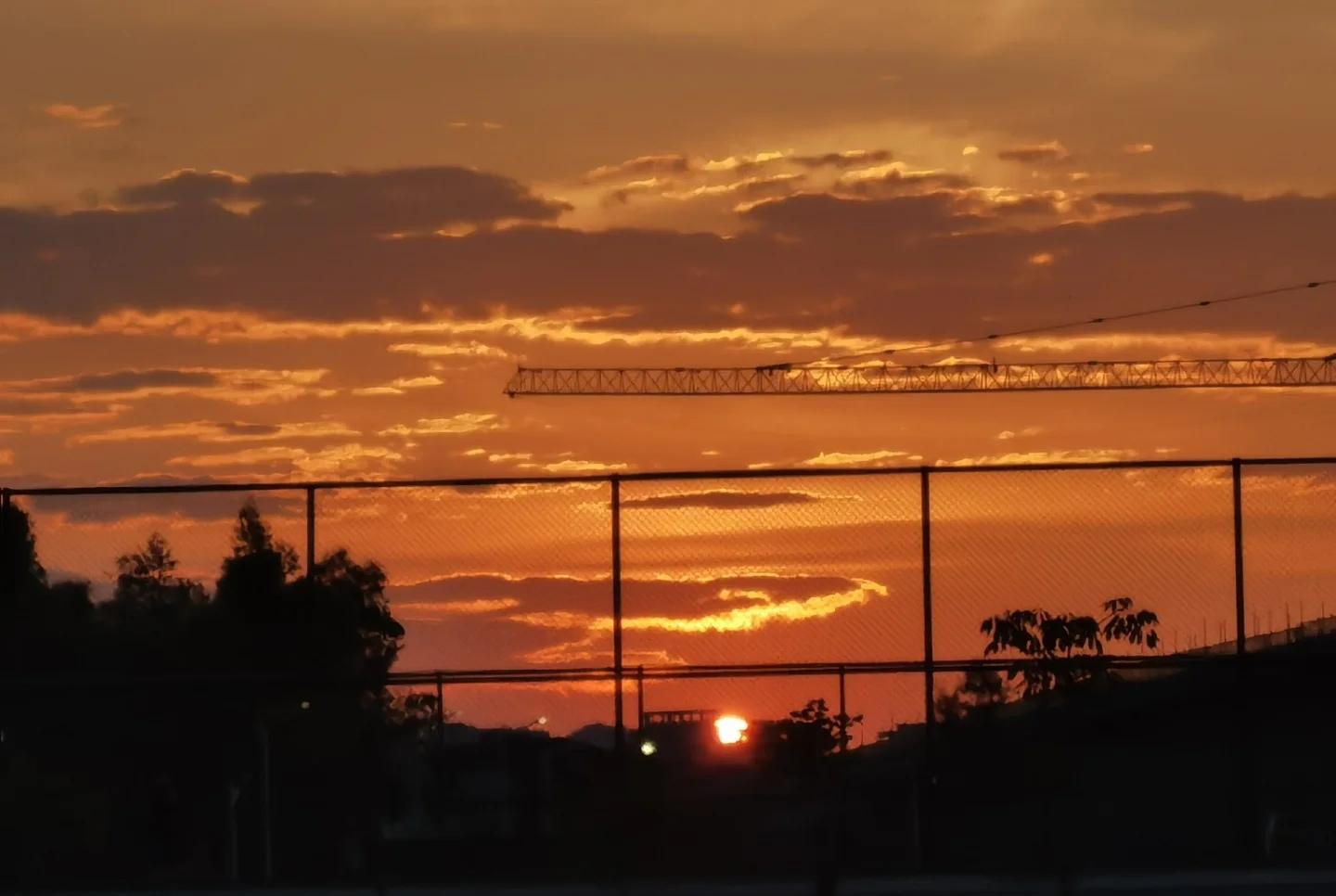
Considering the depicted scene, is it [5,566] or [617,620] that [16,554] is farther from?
[617,620]

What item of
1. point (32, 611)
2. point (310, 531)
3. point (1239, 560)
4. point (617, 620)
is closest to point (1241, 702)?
point (1239, 560)

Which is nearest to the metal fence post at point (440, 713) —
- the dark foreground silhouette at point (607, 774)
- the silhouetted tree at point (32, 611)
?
the dark foreground silhouette at point (607, 774)

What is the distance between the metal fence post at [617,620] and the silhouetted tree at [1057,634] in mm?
3315

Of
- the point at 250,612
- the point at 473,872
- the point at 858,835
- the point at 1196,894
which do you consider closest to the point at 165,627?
the point at 250,612

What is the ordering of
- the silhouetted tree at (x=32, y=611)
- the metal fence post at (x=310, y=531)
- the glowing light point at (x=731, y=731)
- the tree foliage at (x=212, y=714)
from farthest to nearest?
the silhouetted tree at (x=32, y=611)
the metal fence post at (x=310, y=531)
the tree foliage at (x=212, y=714)
the glowing light point at (x=731, y=731)

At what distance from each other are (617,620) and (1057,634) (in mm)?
3988

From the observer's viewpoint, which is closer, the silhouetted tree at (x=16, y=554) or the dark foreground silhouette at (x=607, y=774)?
the dark foreground silhouette at (x=607, y=774)

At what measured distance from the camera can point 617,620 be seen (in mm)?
18609

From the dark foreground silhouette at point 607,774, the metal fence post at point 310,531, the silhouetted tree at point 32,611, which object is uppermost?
the metal fence post at point 310,531

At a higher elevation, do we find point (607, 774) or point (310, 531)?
point (310, 531)

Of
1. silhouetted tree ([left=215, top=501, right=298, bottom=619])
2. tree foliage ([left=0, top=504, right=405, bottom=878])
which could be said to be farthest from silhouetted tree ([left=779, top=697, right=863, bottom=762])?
silhouetted tree ([left=215, top=501, right=298, bottom=619])

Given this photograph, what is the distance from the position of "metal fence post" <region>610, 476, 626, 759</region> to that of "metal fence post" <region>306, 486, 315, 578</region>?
9.44ft

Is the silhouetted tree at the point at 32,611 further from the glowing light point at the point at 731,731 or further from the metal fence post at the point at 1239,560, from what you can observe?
the metal fence post at the point at 1239,560

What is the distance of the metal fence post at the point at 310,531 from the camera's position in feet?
63.1
